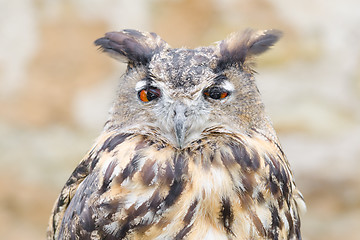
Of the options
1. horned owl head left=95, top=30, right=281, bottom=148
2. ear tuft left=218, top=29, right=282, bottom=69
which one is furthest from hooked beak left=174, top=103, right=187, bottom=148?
ear tuft left=218, top=29, right=282, bottom=69

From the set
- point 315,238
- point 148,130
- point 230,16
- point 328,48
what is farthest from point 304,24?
point 148,130

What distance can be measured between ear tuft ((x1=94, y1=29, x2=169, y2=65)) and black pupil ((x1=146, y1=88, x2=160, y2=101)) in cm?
7

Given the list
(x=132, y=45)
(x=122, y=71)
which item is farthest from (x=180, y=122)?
(x=122, y=71)

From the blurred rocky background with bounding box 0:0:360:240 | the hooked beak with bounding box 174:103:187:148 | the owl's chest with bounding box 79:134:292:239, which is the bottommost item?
the owl's chest with bounding box 79:134:292:239

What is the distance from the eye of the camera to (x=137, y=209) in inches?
43.8

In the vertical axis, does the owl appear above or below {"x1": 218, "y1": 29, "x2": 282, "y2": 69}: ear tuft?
below

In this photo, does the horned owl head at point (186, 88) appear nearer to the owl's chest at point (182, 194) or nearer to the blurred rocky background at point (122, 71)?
the owl's chest at point (182, 194)

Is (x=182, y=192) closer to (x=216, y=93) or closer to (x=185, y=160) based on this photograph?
(x=185, y=160)

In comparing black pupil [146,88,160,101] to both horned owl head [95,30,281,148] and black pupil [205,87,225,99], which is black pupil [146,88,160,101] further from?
black pupil [205,87,225,99]

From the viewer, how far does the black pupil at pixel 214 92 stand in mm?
1139

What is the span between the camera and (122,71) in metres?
2.14

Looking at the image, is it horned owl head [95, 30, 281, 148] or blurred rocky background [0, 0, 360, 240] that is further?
blurred rocky background [0, 0, 360, 240]

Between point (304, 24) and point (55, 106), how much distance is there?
1.03 metres

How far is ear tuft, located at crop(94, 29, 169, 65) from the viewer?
1.21 meters
